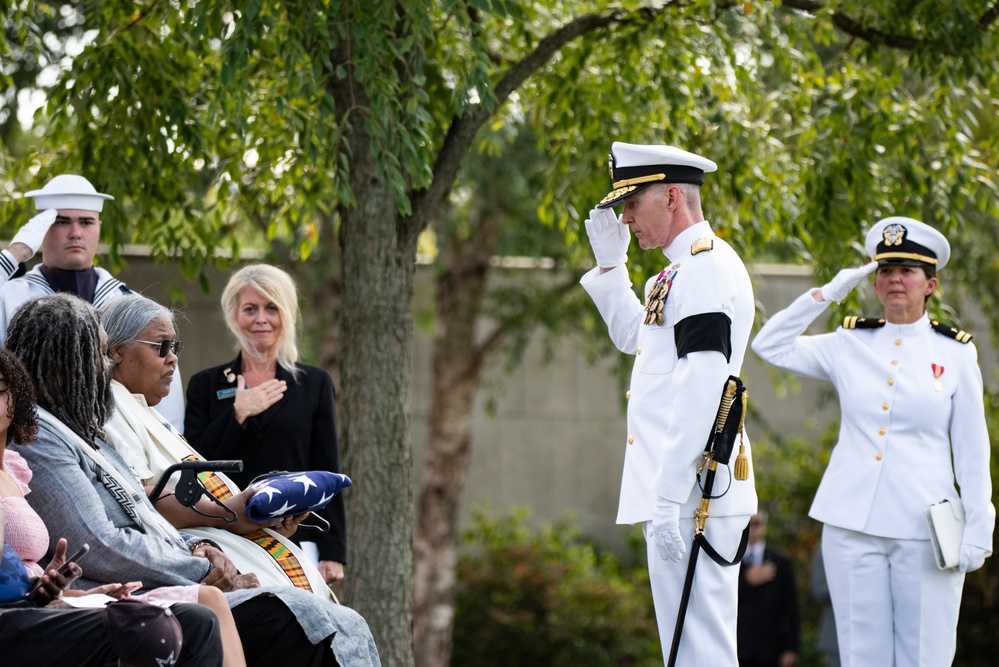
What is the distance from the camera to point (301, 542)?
Result: 16.5 ft

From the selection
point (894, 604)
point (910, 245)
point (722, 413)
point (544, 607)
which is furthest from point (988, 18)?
point (544, 607)

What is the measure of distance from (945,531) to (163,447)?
276cm

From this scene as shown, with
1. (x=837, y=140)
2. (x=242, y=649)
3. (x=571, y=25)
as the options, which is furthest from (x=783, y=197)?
(x=242, y=649)

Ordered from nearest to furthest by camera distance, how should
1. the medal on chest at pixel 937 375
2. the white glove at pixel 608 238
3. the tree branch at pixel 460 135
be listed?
the white glove at pixel 608 238 → the medal on chest at pixel 937 375 → the tree branch at pixel 460 135

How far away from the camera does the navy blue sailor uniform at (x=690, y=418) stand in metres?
4.04

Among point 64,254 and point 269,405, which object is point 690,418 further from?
point 64,254

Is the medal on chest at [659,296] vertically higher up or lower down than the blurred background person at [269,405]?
A: higher up

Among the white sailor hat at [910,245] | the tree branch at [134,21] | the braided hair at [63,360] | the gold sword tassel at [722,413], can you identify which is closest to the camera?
the braided hair at [63,360]

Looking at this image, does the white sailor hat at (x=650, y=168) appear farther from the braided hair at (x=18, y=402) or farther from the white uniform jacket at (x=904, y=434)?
the braided hair at (x=18, y=402)

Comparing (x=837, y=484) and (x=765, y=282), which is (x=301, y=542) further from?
(x=765, y=282)

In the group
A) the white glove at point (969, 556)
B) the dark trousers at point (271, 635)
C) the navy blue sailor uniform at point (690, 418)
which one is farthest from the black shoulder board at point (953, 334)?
the dark trousers at point (271, 635)

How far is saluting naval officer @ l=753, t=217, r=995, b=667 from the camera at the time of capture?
486 centimetres

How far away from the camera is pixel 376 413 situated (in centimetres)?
552

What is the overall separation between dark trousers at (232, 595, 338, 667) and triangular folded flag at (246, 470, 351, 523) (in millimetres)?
336
